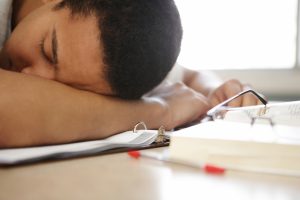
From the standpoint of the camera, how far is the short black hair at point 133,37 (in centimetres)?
71

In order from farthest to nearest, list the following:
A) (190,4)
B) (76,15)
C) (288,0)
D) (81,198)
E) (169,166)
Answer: (190,4) → (288,0) → (76,15) → (169,166) → (81,198)

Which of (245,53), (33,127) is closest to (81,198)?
(33,127)

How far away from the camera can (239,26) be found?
1.68 m

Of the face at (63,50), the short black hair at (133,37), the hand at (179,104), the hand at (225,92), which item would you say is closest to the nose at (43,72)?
the face at (63,50)

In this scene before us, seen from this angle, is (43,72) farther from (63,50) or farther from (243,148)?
(243,148)

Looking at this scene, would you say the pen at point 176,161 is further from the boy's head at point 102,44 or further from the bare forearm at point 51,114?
the boy's head at point 102,44

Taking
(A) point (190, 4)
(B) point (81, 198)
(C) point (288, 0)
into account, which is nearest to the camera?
(B) point (81, 198)

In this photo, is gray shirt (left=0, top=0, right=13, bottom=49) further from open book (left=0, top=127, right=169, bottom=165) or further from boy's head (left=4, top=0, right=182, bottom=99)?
open book (left=0, top=127, right=169, bottom=165)

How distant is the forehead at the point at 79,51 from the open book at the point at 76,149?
0.45 feet

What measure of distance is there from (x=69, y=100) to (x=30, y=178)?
25cm

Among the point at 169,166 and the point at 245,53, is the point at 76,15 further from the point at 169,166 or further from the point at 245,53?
the point at 245,53

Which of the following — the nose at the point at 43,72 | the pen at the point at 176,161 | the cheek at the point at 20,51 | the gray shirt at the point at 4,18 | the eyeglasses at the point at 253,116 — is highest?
the gray shirt at the point at 4,18

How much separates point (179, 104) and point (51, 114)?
363mm

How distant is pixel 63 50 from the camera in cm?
70
